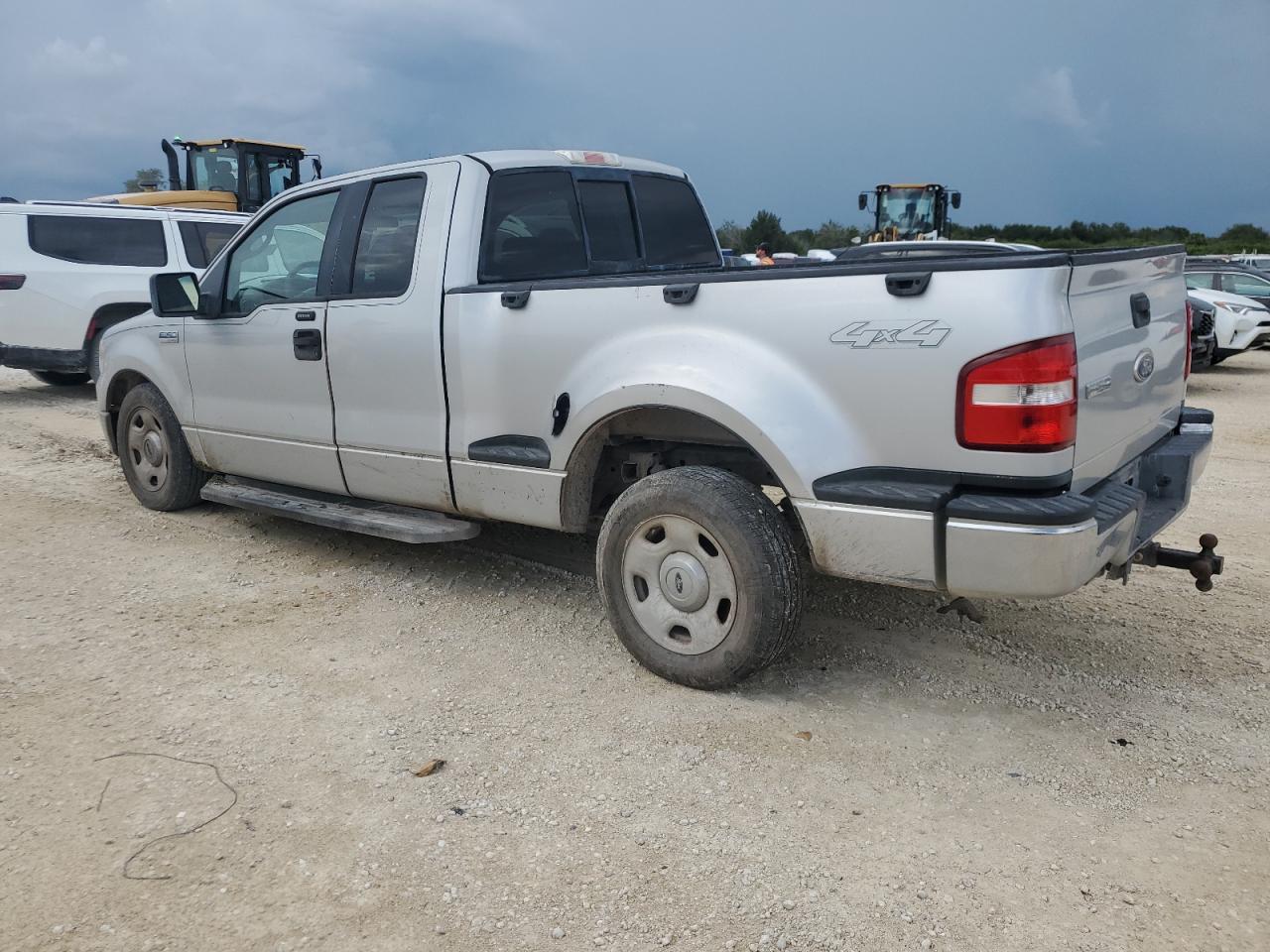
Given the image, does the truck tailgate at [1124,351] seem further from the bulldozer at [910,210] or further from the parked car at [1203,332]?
the bulldozer at [910,210]

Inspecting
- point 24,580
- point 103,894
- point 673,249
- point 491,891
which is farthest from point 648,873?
point 24,580

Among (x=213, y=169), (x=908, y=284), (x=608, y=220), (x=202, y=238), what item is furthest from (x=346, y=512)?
(x=213, y=169)

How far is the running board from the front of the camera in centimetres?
472

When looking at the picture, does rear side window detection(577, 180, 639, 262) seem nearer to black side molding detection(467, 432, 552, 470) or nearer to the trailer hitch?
black side molding detection(467, 432, 552, 470)

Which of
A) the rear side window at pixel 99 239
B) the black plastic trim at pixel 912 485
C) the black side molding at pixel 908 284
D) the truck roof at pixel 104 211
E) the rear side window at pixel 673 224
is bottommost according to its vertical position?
the black plastic trim at pixel 912 485

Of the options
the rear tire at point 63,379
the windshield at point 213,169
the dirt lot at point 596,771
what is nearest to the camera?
the dirt lot at point 596,771

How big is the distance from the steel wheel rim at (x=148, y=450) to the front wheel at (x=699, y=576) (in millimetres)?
3585

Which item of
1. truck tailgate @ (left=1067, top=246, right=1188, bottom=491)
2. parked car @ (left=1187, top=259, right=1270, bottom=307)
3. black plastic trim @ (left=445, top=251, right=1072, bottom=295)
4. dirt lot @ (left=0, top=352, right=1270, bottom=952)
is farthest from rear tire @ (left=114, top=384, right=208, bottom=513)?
parked car @ (left=1187, top=259, right=1270, bottom=307)

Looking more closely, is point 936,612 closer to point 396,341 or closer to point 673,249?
point 673,249

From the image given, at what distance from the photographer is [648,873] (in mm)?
2852

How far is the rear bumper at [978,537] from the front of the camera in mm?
3113

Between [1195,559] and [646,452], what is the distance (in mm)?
2144

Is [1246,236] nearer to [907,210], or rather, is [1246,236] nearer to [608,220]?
[907,210]

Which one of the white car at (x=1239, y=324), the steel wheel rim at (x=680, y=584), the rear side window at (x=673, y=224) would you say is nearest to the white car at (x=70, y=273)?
the rear side window at (x=673, y=224)
